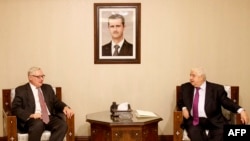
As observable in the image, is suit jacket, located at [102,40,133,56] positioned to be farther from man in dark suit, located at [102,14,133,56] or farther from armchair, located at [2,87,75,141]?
armchair, located at [2,87,75,141]

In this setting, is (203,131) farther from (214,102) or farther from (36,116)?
(36,116)

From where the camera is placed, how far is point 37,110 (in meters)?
4.90

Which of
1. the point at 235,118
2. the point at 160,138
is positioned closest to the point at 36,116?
the point at 160,138

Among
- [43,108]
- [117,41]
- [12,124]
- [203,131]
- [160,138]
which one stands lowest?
[160,138]

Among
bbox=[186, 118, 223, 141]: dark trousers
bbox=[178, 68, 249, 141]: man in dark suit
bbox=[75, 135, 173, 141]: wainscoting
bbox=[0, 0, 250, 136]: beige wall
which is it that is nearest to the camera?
bbox=[186, 118, 223, 141]: dark trousers

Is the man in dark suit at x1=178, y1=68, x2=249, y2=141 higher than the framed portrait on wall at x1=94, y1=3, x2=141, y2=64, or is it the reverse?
the framed portrait on wall at x1=94, y1=3, x2=141, y2=64

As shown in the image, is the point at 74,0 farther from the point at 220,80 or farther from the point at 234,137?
the point at 234,137

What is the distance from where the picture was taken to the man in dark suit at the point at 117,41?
5.41 metres

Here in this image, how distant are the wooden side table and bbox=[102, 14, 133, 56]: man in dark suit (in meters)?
0.97

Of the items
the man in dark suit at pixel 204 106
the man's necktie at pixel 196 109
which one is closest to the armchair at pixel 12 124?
the man in dark suit at pixel 204 106

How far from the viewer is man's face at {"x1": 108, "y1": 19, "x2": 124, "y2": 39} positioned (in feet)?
17.8

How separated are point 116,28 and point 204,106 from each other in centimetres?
150

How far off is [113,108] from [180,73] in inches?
42.6

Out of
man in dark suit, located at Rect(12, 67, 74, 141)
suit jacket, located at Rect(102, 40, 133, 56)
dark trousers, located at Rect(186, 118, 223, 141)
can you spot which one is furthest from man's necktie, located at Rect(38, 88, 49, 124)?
dark trousers, located at Rect(186, 118, 223, 141)
